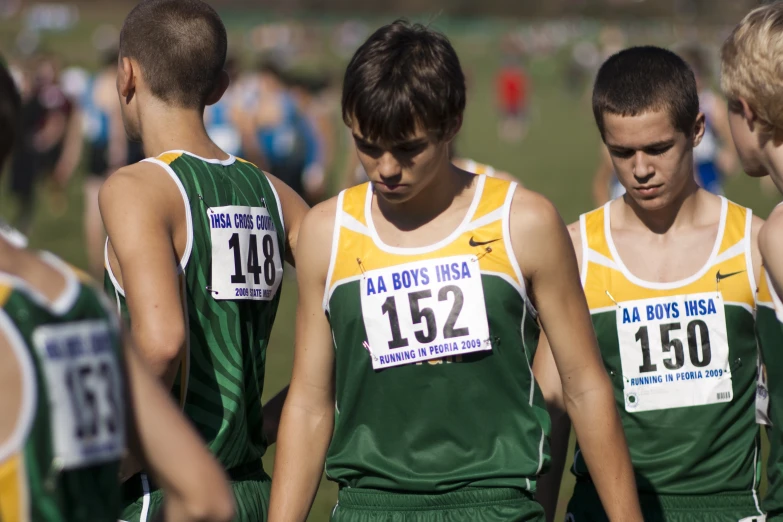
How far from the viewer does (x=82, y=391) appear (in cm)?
201

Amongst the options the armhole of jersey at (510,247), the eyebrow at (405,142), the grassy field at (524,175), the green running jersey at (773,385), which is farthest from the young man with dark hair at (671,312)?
the grassy field at (524,175)

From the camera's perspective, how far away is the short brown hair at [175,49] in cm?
365

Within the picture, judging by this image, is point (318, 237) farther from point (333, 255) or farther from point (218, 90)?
point (218, 90)

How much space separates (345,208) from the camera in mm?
3369

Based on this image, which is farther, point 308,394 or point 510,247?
point 308,394

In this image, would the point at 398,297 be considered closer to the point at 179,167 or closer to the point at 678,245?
the point at 179,167

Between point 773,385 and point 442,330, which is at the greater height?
point 442,330

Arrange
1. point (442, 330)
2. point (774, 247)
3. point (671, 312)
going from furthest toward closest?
point (671, 312), point (442, 330), point (774, 247)

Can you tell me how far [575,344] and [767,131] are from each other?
749 millimetres

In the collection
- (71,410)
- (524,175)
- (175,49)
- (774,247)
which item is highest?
(524,175)

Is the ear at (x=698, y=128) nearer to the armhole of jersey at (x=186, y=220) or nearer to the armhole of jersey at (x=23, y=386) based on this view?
the armhole of jersey at (x=186, y=220)

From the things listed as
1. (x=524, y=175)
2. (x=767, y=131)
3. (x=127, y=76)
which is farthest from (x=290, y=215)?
(x=524, y=175)

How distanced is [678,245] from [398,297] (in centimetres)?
123

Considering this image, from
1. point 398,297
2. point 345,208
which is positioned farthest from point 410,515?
point 345,208
